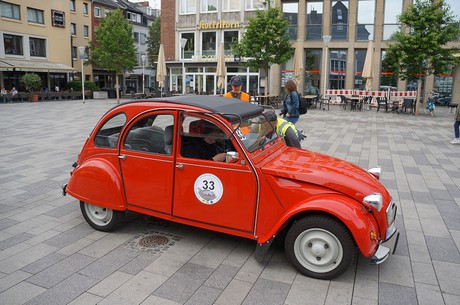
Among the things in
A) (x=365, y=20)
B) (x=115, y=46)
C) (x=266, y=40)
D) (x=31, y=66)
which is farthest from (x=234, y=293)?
(x=31, y=66)

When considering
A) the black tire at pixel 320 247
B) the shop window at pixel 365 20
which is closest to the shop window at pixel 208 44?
the shop window at pixel 365 20

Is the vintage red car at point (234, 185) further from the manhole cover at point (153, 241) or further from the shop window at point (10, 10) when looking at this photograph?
the shop window at point (10, 10)

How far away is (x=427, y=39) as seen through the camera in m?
19.2

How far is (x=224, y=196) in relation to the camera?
4.17 metres

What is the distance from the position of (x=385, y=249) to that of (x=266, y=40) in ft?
69.9

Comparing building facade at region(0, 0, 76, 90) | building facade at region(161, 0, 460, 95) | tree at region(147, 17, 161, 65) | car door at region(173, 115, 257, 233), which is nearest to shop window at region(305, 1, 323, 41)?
building facade at region(161, 0, 460, 95)

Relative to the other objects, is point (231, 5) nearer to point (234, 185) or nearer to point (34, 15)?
point (34, 15)

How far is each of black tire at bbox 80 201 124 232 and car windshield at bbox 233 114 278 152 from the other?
6.30 feet

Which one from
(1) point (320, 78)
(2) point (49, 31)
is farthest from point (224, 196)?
(2) point (49, 31)

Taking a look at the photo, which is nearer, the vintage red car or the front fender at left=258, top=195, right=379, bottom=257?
the front fender at left=258, top=195, right=379, bottom=257

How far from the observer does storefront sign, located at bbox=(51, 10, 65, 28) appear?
40.1 m

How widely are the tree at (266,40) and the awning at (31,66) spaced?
21.4 meters

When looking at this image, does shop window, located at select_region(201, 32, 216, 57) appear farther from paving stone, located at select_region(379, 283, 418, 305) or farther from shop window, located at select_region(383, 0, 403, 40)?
paving stone, located at select_region(379, 283, 418, 305)

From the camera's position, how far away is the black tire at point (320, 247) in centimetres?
376
